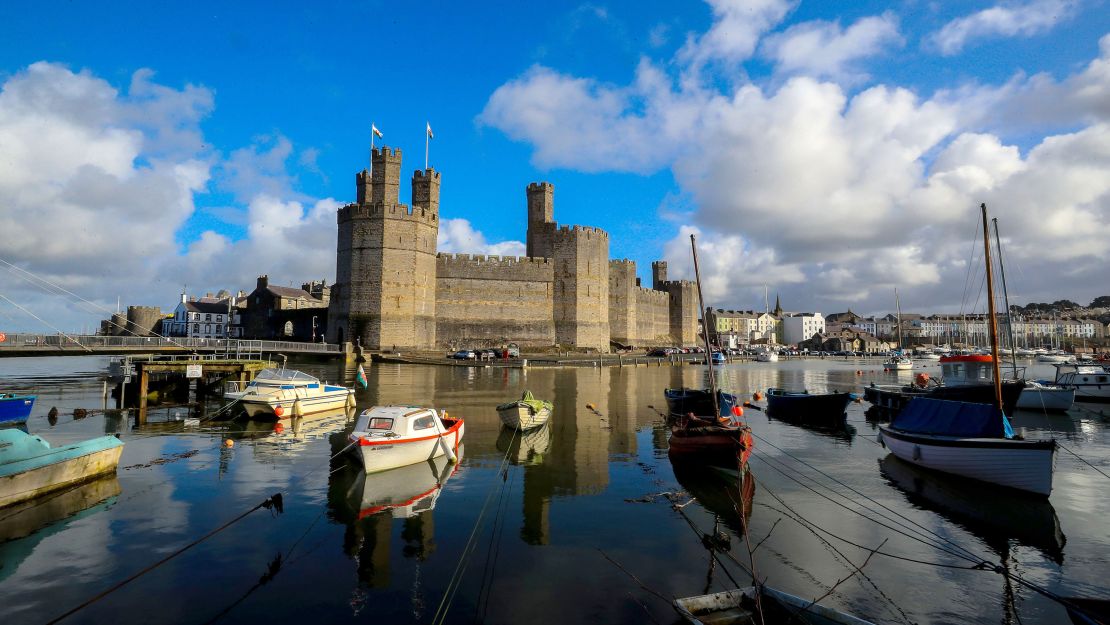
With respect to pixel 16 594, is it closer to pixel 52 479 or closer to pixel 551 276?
pixel 52 479

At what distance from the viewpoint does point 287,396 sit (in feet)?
65.4

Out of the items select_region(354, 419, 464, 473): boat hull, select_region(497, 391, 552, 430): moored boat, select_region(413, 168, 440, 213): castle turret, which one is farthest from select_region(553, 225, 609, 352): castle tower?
select_region(354, 419, 464, 473): boat hull

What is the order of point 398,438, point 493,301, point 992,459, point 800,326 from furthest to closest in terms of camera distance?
point 800,326 → point 493,301 → point 398,438 → point 992,459

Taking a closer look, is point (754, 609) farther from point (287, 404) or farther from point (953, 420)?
point (287, 404)

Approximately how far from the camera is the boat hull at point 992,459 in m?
11.2

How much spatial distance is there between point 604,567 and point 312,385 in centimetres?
1646

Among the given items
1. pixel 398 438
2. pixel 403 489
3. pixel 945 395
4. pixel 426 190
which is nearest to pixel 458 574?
pixel 403 489

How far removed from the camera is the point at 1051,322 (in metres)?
154

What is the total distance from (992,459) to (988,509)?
4.95 ft

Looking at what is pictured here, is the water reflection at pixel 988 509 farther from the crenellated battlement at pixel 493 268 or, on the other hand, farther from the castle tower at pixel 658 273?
the castle tower at pixel 658 273

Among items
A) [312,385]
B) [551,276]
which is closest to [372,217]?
[551,276]

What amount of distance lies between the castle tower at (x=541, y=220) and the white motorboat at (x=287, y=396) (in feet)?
144

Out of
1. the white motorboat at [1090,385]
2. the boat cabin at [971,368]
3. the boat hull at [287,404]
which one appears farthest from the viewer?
the boat cabin at [971,368]

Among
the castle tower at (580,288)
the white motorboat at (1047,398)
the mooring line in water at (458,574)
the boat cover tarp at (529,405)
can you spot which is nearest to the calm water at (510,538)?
the mooring line in water at (458,574)
